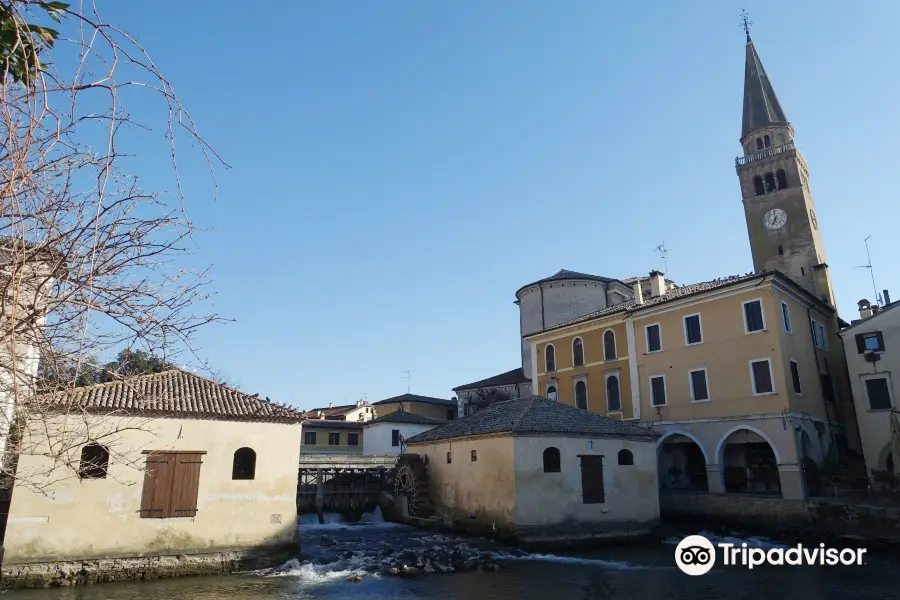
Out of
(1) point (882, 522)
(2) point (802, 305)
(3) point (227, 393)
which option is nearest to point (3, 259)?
(3) point (227, 393)

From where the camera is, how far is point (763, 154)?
4044cm

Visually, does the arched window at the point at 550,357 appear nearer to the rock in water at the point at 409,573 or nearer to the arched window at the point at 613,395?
the arched window at the point at 613,395

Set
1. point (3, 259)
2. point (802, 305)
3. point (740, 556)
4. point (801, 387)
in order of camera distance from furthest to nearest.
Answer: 1. point (802, 305)
2. point (801, 387)
3. point (740, 556)
4. point (3, 259)

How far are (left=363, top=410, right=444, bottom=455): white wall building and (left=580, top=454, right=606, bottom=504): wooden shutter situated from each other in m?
19.9

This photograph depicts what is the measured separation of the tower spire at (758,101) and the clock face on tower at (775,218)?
696cm

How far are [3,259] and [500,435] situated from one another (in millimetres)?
17730

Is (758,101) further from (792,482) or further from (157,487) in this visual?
(157,487)

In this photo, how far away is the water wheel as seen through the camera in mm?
24531

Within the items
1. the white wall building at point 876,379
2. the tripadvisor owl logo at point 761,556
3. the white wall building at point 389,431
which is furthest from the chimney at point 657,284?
the white wall building at point 389,431

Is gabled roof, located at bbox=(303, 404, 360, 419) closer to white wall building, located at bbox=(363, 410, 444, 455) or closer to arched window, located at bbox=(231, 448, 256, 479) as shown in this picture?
white wall building, located at bbox=(363, 410, 444, 455)

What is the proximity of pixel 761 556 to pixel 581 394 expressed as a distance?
1273cm

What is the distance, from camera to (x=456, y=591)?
549 inches

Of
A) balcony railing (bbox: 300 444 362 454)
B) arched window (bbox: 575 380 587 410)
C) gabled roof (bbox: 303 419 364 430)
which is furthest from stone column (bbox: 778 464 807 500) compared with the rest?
gabled roof (bbox: 303 419 364 430)

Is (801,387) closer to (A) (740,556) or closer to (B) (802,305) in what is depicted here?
(B) (802,305)
